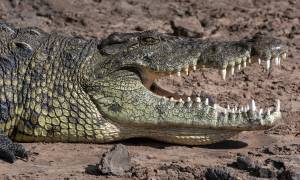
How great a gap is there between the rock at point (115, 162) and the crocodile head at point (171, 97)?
2.49 ft

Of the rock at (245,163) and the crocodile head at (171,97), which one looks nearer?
the rock at (245,163)

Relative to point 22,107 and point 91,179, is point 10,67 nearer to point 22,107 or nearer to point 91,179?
point 22,107

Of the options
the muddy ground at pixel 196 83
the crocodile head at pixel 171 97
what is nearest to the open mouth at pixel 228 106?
the crocodile head at pixel 171 97

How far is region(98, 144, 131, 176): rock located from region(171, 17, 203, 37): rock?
4033mm

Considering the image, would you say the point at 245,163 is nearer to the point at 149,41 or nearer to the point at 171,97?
the point at 171,97

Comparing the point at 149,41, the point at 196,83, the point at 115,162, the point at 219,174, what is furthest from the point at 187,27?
the point at 219,174

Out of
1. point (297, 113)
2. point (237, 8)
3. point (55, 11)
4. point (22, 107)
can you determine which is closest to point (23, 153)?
point (22, 107)

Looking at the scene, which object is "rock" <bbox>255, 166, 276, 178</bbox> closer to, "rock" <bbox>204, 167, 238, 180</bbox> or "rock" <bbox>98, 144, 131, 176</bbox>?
"rock" <bbox>204, 167, 238, 180</bbox>

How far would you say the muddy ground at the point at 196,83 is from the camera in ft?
20.3

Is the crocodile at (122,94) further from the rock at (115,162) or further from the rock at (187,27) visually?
the rock at (187,27)

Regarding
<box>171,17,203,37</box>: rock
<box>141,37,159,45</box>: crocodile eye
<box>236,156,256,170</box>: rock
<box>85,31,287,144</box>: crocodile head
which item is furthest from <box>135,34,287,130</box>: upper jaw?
<box>171,17,203,37</box>: rock

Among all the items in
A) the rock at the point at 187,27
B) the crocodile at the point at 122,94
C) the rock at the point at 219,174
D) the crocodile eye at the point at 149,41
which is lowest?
the rock at the point at 219,174

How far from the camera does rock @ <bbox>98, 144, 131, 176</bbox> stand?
5.96 m

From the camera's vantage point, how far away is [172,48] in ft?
23.3
